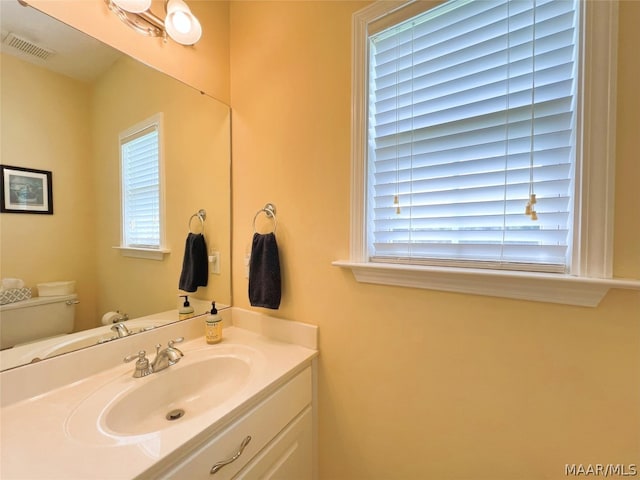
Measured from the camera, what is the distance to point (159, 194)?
3.62ft

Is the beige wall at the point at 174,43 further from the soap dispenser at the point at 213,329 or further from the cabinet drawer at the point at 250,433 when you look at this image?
the cabinet drawer at the point at 250,433

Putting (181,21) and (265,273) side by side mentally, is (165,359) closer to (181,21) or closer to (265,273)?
(265,273)

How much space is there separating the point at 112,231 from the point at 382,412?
1227 millimetres

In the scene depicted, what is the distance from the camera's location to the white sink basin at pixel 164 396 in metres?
0.66

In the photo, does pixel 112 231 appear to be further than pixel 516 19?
Yes

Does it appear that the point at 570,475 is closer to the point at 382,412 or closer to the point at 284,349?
the point at 382,412

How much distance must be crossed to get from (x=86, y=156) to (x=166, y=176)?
29 cm

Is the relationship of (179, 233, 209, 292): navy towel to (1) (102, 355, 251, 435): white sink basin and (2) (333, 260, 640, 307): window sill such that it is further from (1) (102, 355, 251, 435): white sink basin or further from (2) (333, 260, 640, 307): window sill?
(2) (333, 260, 640, 307): window sill

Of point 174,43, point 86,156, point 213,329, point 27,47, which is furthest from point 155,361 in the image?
point 174,43

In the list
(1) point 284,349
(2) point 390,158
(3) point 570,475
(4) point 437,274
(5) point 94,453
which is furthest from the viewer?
(1) point 284,349

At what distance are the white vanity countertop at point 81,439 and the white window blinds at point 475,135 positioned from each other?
Answer: 689 millimetres

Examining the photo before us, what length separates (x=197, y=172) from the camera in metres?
1.22

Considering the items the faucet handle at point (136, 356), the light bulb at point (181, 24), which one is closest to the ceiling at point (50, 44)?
the light bulb at point (181, 24)

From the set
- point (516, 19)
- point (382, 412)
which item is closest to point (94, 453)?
point (382, 412)
